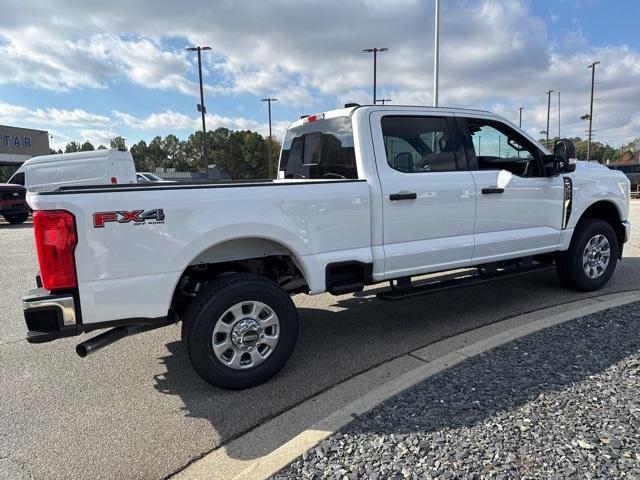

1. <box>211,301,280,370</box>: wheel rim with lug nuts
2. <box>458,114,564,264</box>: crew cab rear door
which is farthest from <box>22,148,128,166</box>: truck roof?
<box>211,301,280,370</box>: wheel rim with lug nuts

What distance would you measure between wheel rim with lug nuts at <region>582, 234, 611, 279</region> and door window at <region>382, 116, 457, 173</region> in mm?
2262

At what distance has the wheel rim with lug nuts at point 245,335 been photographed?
3.49 m

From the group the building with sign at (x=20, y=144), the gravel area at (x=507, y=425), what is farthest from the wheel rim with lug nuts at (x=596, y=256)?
the building with sign at (x=20, y=144)

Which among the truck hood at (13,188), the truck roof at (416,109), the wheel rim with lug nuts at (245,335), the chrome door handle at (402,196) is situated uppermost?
the truck roof at (416,109)

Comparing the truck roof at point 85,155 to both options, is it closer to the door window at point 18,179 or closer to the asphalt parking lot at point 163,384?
the door window at point 18,179

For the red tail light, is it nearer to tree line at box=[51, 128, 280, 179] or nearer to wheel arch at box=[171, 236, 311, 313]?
wheel arch at box=[171, 236, 311, 313]

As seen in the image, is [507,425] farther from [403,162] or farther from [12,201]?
[12,201]

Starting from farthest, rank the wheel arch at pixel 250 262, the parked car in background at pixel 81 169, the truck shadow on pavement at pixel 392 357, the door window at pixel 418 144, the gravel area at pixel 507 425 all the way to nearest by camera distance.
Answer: the parked car in background at pixel 81 169
the door window at pixel 418 144
the wheel arch at pixel 250 262
the truck shadow on pavement at pixel 392 357
the gravel area at pixel 507 425

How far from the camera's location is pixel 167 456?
2.83 metres

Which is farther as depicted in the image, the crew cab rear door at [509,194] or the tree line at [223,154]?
the tree line at [223,154]

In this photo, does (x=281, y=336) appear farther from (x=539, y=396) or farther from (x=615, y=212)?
(x=615, y=212)

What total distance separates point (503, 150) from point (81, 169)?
48.2 feet

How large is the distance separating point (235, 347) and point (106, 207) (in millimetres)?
1322

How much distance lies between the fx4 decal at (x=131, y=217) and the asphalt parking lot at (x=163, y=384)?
1314 mm
